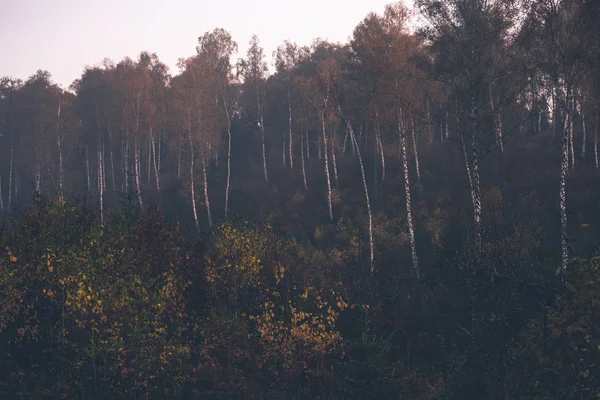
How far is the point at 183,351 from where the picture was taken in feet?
40.4

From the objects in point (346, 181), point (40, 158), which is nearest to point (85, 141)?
point (40, 158)

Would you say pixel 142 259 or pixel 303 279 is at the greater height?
pixel 142 259

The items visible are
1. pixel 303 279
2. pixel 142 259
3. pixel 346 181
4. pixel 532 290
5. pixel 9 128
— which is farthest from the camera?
pixel 9 128

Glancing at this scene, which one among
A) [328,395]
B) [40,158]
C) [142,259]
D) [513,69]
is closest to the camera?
[328,395]

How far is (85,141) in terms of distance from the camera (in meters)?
59.4

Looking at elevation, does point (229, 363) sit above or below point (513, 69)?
below

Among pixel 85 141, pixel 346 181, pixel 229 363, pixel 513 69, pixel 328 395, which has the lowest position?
pixel 328 395

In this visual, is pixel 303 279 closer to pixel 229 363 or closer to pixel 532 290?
pixel 229 363

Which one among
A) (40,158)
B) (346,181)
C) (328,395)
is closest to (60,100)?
(40,158)

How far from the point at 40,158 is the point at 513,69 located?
42521 millimetres

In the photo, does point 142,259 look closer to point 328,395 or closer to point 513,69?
point 328,395

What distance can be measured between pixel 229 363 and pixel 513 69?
16866mm

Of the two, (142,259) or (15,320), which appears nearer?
(15,320)

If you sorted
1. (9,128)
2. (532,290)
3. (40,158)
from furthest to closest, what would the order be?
1. (9,128)
2. (40,158)
3. (532,290)
